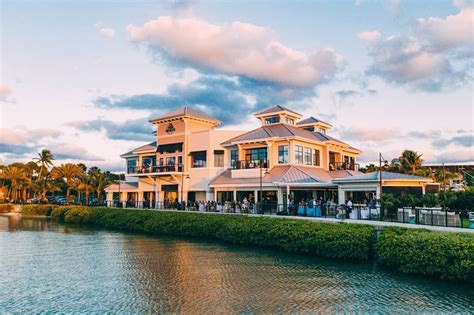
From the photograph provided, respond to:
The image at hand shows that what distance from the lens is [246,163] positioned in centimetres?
3462

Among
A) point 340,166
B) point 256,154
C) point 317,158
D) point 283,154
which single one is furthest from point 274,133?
point 340,166

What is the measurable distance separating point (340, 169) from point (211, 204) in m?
12.8

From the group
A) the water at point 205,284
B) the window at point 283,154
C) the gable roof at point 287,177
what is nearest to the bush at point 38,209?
the gable roof at point 287,177

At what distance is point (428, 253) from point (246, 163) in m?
20.2

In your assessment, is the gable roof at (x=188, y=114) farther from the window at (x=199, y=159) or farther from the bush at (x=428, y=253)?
the bush at (x=428, y=253)

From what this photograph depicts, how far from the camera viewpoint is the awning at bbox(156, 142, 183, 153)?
40.2 metres

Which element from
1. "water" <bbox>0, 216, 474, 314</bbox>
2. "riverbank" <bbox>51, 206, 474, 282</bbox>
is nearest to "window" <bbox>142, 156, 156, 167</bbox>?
"riverbank" <bbox>51, 206, 474, 282</bbox>

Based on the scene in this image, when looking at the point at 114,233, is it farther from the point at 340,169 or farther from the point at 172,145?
the point at 340,169

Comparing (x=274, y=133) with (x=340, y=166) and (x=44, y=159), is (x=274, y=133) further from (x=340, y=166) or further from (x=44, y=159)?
(x=44, y=159)

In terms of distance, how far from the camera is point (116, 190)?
47188mm

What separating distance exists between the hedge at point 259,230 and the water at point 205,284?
871 mm

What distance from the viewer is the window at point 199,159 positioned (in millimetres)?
38419

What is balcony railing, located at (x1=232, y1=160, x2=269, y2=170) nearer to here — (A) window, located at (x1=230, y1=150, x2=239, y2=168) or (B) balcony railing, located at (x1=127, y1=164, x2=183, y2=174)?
(A) window, located at (x1=230, y1=150, x2=239, y2=168)

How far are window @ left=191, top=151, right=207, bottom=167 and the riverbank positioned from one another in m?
7.12
